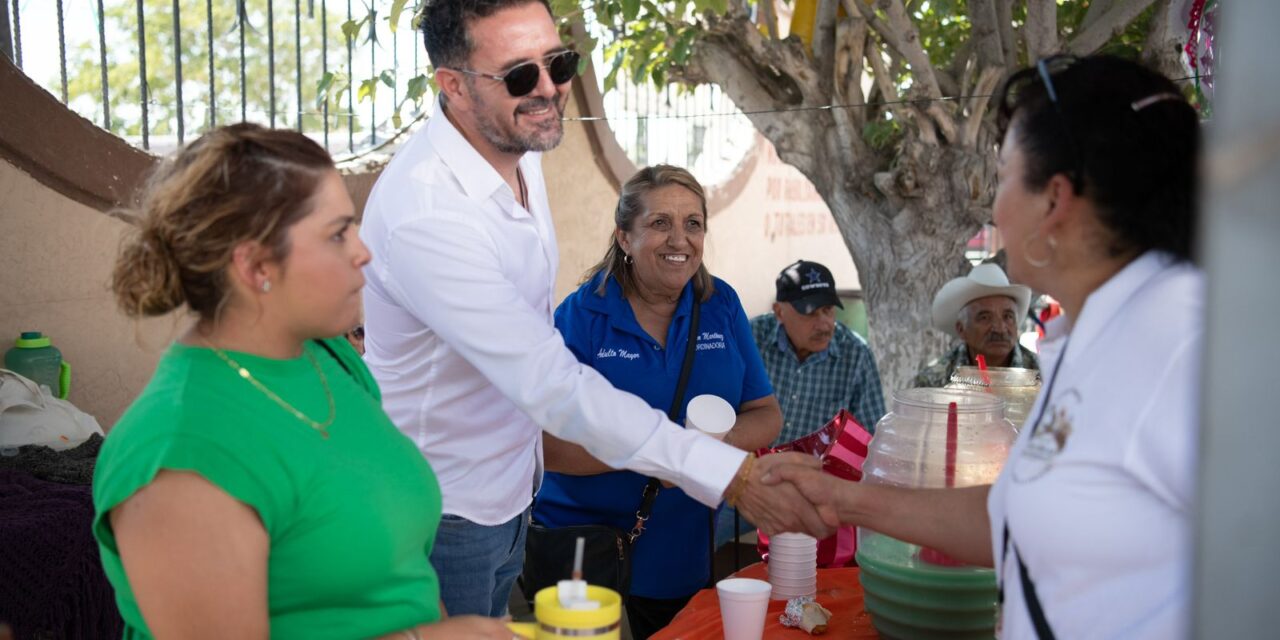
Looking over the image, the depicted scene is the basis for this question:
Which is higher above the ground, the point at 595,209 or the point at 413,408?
the point at 595,209

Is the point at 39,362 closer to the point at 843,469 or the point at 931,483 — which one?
the point at 843,469

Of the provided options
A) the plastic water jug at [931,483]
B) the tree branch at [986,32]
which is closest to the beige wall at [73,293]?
→ the plastic water jug at [931,483]

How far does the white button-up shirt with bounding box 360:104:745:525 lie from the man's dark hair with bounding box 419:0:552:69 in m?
0.13

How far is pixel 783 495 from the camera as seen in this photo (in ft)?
8.17

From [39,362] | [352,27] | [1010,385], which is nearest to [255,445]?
[1010,385]

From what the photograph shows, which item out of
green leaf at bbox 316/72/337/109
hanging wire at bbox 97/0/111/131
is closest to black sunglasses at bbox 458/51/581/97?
green leaf at bbox 316/72/337/109

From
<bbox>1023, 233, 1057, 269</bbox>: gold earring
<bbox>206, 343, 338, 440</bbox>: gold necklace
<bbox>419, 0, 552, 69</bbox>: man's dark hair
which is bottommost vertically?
<bbox>206, 343, 338, 440</bbox>: gold necklace

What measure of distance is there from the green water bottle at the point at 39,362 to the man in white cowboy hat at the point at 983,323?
11.6 ft

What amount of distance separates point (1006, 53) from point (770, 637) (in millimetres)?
3811

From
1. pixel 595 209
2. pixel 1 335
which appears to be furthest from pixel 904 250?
pixel 1 335

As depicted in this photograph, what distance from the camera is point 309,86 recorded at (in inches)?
953

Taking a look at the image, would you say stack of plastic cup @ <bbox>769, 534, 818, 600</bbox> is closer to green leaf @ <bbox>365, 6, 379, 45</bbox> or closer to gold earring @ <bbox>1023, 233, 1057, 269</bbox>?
gold earring @ <bbox>1023, 233, 1057, 269</bbox>

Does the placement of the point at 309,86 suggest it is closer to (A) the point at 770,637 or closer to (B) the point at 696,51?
(B) the point at 696,51

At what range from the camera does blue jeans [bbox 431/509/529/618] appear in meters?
2.66
